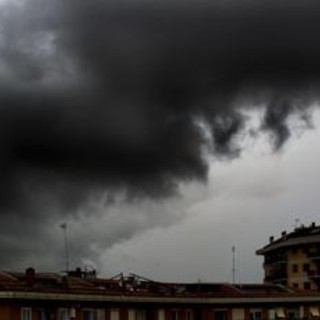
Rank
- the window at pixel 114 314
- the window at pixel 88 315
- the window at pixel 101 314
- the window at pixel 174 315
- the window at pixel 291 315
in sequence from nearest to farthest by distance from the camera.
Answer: the window at pixel 88 315
the window at pixel 101 314
the window at pixel 114 314
the window at pixel 174 315
the window at pixel 291 315

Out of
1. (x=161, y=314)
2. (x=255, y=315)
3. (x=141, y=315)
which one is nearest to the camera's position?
(x=141, y=315)

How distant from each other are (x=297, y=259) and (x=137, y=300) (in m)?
88.5

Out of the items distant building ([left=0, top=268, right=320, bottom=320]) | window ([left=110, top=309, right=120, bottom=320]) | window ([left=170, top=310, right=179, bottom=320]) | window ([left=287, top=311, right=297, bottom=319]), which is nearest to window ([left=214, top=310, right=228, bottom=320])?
distant building ([left=0, top=268, right=320, bottom=320])

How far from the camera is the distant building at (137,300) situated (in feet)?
193

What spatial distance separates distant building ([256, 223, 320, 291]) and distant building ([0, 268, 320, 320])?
55.8 m

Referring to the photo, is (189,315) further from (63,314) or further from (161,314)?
(63,314)

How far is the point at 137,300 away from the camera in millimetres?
69562

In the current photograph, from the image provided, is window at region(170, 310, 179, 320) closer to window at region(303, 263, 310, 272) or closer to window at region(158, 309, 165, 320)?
window at region(158, 309, 165, 320)

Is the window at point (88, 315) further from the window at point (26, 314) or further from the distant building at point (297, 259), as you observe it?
the distant building at point (297, 259)

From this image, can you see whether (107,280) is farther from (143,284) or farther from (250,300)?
(250,300)

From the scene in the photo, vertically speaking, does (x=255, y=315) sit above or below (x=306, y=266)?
below

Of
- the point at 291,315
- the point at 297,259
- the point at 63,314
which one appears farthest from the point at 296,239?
the point at 63,314

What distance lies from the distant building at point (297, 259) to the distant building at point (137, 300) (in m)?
55.8

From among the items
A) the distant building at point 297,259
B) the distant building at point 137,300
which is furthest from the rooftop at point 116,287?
the distant building at point 297,259
